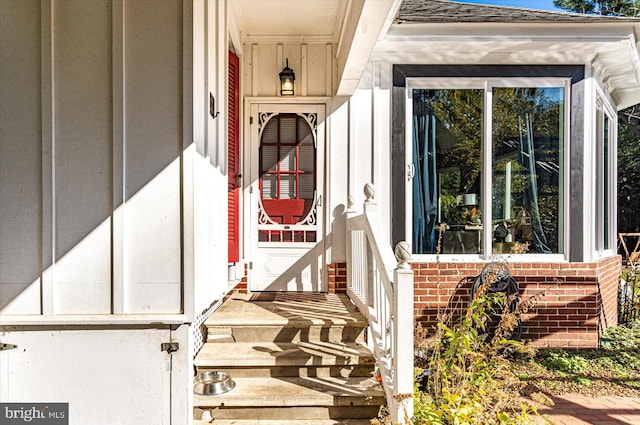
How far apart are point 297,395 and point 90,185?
1.80 m

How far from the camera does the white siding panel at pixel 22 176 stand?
237 cm

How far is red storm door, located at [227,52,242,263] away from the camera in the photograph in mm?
4117

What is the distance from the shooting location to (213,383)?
8.79 ft

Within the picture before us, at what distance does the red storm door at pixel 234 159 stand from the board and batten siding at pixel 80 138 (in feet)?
5.44

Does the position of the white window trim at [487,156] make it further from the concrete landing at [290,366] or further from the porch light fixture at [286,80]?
the concrete landing at [290,366]

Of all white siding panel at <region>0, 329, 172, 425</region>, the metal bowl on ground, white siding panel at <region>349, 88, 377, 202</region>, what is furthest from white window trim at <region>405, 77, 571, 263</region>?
white siding panel at <region>0, 329, 172, 425</region>

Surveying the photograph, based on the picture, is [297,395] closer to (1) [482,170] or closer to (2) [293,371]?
Result: (2) [293,371]

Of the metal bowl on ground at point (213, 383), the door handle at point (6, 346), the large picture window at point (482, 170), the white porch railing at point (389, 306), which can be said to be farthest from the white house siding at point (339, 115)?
the door handle at point (6, 346)

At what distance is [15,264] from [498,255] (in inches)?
166

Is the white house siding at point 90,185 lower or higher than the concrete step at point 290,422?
higher

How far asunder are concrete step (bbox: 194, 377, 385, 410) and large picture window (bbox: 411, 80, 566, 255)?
205 cm

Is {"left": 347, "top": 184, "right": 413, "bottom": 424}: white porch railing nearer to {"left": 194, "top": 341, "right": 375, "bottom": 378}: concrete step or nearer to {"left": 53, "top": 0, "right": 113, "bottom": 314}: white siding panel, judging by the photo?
{"left": 194, "top": 341, "right": 375, "bottom": 378}: concrete step

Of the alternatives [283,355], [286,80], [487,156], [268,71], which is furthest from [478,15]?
[283,355]

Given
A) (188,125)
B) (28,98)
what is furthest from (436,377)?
(28,98)
